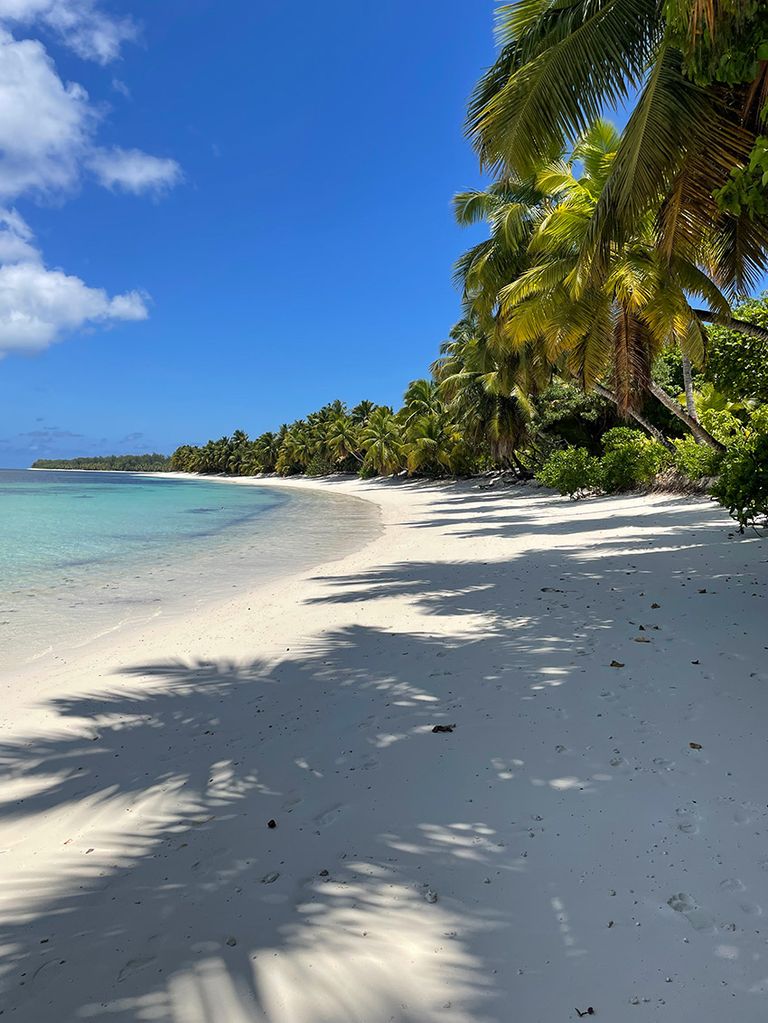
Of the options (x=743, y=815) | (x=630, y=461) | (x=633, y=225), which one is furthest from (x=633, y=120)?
(x=630, y=461)

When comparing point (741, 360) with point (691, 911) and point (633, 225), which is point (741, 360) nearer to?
point (633, 225)

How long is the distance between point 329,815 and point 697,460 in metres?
16.5

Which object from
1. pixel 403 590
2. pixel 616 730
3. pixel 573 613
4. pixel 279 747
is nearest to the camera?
pixel 616 730

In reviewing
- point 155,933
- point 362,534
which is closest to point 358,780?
point 155,933

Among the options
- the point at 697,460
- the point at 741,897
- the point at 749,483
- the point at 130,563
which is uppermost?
the point at 697,460

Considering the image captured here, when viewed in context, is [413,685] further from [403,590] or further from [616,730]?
[403,590]

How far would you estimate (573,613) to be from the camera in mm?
6387

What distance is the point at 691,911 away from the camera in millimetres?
2109

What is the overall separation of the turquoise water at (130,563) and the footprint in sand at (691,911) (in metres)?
6.99

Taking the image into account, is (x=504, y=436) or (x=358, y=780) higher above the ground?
(x=504, y=436)

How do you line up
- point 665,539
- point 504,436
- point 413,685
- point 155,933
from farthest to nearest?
1. point 504,436
2. point 665,539
3. point 413,685
4. point 155,933

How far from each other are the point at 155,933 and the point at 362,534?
54.5ft

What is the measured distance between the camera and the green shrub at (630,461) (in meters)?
19.4

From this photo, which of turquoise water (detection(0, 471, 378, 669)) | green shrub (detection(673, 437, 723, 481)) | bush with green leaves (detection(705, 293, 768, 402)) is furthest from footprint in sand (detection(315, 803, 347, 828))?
green shrub (detection(673, 437, 723, 481))
